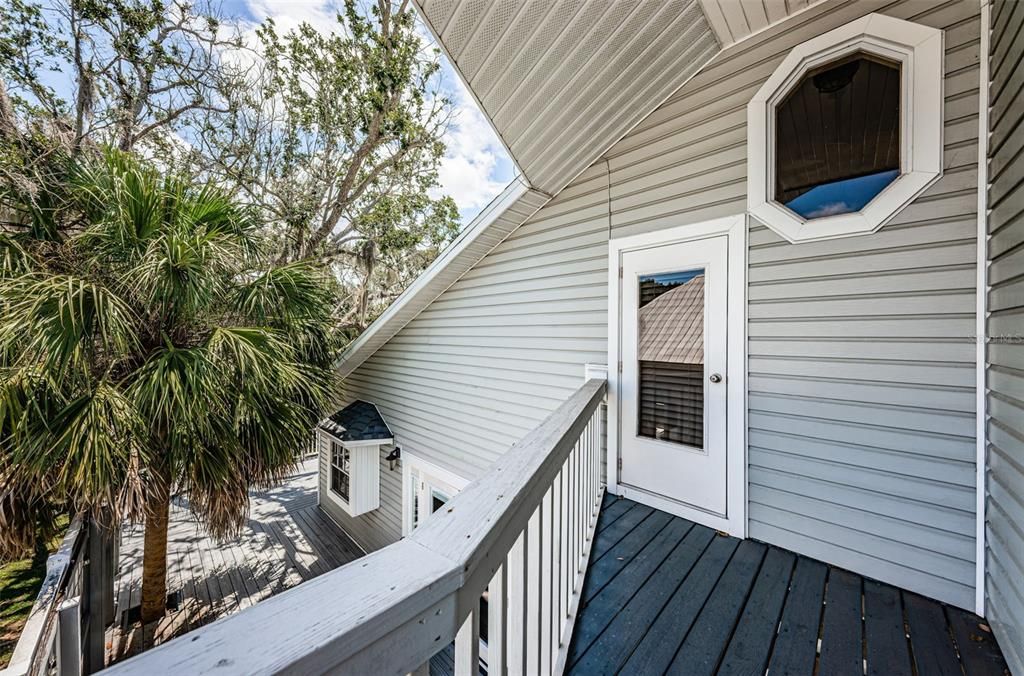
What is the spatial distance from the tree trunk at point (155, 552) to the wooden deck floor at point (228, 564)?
201 mm

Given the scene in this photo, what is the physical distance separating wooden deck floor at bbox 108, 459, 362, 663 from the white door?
517 centimetres

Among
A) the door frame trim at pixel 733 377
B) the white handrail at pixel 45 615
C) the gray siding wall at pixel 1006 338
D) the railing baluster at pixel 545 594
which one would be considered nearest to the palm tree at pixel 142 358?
the white handrail at pixel 45 615

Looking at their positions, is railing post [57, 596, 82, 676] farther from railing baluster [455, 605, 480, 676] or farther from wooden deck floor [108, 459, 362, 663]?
railing baluster [455, 605, 480, 676]

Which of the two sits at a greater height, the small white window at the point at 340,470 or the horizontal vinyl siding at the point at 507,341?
the horizontal vinyl siding at the point at 507,341

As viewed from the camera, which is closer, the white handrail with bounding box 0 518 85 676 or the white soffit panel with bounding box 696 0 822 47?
the white handrail with bounding box 0 518 85 676

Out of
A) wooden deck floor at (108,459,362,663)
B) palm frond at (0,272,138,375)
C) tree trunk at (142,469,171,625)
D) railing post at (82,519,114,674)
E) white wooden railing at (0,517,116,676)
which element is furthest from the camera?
wooden deck floor at (108,459,362,663)

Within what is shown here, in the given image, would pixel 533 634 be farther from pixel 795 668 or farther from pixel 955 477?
pixel 955 477

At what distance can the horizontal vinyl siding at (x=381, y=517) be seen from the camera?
6.32m

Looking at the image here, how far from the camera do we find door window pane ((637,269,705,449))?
276 centimetres

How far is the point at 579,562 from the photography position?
2.12 metres

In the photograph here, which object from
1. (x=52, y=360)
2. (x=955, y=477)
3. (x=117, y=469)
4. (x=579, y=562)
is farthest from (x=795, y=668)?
(x=52, y=360)

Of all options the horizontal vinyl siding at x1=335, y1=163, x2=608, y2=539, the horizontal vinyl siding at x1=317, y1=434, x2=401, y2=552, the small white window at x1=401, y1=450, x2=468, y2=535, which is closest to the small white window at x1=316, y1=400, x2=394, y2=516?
the horizontal vinyl siding at x1=317, y1=434, x2=401, y2=552

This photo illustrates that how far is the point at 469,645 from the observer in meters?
0.81

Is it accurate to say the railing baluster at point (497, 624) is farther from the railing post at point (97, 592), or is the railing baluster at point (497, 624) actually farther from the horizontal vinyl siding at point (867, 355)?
the railing post at point (97, 592)
